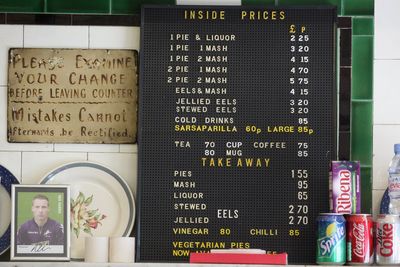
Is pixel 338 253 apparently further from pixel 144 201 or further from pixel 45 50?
pixel 45 50

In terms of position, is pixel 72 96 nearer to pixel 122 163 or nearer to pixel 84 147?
pixel 84 147

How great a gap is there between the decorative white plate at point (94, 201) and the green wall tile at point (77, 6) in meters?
0.55

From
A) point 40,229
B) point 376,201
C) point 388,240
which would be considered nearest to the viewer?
point 388,240

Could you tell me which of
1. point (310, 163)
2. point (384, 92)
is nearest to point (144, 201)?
point (310, 163)

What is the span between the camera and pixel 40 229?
3479 mm

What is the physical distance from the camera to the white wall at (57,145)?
11.9 feet

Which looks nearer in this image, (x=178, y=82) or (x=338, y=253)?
(x=338, y=253)

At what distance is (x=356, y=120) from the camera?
11.9ft

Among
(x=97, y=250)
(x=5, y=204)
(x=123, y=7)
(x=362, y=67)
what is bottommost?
(x=97, y=250)

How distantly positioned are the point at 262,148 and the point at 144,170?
16.5 inches

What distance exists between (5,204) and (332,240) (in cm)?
115

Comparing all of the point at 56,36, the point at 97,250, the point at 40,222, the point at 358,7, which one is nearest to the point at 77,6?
the point at 56,36

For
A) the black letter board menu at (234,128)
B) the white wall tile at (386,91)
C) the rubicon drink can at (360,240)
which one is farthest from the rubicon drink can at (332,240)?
the white wall tile at (386,91)

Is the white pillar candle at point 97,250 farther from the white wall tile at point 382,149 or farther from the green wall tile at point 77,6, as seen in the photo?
the white wall tile at point 382,149
